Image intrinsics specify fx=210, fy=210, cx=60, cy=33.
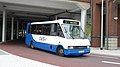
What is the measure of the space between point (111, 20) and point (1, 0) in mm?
11670

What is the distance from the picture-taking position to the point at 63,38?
14.5 metres

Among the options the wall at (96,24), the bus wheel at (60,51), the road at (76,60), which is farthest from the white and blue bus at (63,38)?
the wall at (96,24)

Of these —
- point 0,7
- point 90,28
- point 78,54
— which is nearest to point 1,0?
point 0,7

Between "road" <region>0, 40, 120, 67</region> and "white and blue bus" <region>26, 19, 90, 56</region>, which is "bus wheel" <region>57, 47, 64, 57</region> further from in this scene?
"road" <region>0, 40, 120, 67</region>

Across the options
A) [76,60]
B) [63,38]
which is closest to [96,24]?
[63,38]

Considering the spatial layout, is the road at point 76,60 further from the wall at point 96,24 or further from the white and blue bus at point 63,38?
the wall at point 96,24

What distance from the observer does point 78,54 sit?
14531mm

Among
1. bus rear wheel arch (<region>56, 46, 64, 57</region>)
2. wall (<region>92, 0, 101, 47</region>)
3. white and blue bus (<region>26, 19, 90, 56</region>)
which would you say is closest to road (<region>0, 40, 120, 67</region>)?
bus rear wheel arch (<region>56, 46, 64, 57</region>)

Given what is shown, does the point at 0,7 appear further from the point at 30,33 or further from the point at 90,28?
the point at 90,28

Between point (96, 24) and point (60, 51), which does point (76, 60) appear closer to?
point (60, 51)

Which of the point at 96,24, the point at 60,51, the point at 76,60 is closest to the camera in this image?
the point at 76,60

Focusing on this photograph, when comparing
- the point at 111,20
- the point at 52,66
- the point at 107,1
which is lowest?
the point at 52,66

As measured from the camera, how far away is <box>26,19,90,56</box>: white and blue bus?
14211 millimetres

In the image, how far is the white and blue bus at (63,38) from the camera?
1421cm
